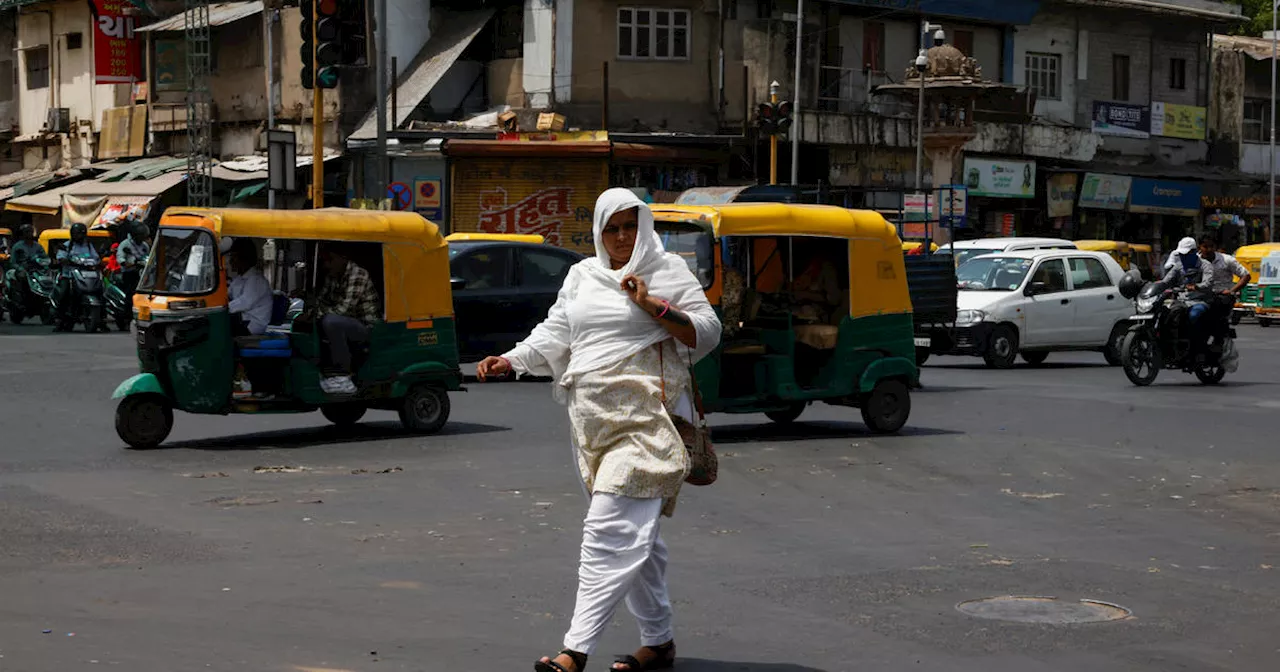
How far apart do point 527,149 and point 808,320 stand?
24.0 metres

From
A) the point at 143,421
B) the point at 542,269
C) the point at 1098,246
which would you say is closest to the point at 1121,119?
the point at 1098,246

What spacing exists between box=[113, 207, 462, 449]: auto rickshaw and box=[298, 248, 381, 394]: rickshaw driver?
8 cm

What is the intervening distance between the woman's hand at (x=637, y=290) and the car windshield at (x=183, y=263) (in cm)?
790

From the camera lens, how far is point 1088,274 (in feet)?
82.7

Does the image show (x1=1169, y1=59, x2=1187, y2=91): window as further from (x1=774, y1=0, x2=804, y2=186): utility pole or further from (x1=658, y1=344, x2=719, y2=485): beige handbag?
(x1=658, y1=344, x2=719, y2=485): beige handbag

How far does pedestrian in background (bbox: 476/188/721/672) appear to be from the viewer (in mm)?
6086

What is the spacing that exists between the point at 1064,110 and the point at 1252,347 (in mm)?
20275

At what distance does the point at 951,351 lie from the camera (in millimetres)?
23703

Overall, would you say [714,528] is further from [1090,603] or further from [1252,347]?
[1252,347]

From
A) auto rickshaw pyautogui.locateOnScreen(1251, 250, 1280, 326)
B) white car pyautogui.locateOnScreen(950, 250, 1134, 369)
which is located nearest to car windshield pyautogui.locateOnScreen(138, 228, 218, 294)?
white car pyautogui.locateOnScreen(950, 250, 1134, 369)

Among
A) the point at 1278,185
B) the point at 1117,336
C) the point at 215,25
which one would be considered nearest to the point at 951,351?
the point at 1117,336

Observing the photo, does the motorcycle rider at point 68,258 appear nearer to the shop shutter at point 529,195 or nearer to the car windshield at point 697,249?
the shop shutter at point 529,195

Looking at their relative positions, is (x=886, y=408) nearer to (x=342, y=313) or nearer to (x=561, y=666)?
(x=342, y=313)

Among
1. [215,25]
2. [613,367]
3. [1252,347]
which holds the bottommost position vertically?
[1252,347]
